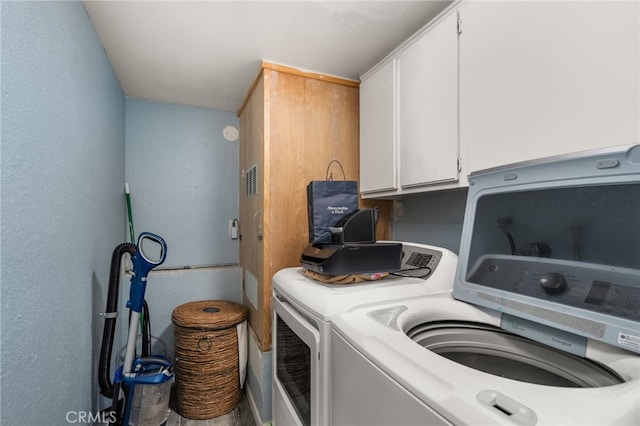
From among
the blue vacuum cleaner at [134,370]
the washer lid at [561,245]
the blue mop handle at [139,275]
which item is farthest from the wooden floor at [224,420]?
the washer lid at [561,245]

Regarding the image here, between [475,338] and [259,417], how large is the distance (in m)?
1.57

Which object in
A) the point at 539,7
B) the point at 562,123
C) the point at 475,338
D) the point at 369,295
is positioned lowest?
the point at 475,338

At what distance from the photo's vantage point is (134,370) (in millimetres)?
1621

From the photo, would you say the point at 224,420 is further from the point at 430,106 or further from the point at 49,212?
the point at 430,106

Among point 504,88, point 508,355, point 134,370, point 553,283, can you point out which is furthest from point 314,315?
point 134,370

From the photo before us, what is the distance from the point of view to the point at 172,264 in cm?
253

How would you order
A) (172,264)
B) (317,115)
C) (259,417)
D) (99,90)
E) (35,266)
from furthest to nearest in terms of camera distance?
(172,264) → (317,115) → (259,417) → (99,90) → (35,266)

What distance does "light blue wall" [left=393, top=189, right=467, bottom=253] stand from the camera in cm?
165

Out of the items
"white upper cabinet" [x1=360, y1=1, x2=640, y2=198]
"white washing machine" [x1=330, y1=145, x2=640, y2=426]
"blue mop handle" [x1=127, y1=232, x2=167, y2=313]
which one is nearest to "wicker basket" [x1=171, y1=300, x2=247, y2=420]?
"blue mop handle" [x1=127, y1=232, x2=167, y2=313]

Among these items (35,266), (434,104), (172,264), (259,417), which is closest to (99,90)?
(35,266)

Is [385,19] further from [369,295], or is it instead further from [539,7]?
[369,295]

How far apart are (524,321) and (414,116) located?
1.09 metres

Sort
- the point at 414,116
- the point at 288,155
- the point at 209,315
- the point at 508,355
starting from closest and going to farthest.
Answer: the point at 508,355
the point at 414,116
the point at 288,155
the point at 209,315

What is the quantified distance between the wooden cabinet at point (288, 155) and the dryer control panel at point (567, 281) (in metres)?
1.15
